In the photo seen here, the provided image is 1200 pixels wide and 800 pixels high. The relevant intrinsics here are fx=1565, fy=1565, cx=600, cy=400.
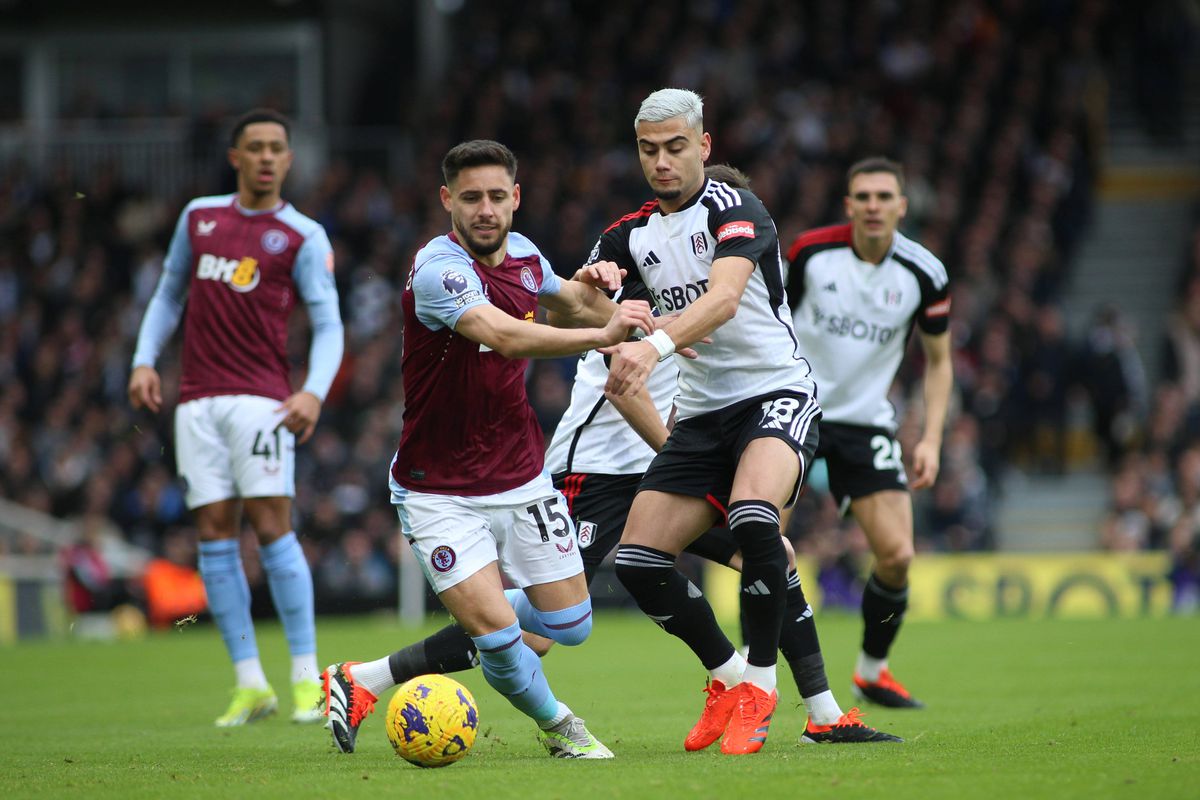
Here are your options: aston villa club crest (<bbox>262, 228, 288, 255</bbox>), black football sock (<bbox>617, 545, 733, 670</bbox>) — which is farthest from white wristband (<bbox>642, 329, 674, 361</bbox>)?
aston villa club crest (<bbox>262, 228, 288, 255</bbox>)

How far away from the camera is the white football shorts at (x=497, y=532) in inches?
245

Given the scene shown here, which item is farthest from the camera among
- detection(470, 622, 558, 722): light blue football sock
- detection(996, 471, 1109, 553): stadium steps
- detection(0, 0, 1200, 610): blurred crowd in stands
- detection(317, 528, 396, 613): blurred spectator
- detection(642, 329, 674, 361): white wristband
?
detection(996, 471, 1109, 553): stadium steps

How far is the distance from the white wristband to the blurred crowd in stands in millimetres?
12538

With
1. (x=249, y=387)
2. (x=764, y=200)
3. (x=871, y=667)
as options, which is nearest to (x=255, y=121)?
(x=249, y=387)

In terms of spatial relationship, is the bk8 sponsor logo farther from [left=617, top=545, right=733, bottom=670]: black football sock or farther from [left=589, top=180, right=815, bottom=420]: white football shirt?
[left=617, top=545, right=733, bottom=670]: black football sock

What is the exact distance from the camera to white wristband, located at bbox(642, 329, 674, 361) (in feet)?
19.7

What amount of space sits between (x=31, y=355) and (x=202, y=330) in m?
14.5

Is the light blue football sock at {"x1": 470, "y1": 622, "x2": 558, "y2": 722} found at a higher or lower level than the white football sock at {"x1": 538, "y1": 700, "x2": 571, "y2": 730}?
higher

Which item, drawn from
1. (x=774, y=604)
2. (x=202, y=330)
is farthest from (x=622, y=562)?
(x=202, y=330)

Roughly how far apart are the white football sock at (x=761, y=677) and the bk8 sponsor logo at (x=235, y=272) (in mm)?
3615

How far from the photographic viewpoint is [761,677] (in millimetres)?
6418

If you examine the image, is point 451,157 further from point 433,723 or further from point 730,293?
point 433,723

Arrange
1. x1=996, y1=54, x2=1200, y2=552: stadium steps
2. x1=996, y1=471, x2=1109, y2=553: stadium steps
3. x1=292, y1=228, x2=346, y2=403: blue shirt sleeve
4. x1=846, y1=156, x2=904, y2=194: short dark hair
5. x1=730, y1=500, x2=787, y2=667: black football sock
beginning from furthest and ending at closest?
x1=996, y1=54, x2=1200, y2=552: stadium steps
x1=996, y1=471, x2=1109, y2=553: stadium steps
x1=846, y1=156, x2=904, y2=194: short dark hair
x1=292, y1=228, x2=346, y2=403: blue shirt sleeve
x1=730, y1=500, x2=787, y2=667: black football sock

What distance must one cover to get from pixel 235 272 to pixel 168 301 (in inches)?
21.2
